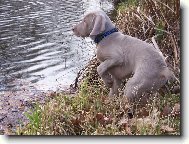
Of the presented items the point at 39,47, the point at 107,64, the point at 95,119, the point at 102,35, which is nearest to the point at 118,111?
the point at 95,119

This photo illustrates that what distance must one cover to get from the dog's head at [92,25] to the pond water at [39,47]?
1104 millimetres

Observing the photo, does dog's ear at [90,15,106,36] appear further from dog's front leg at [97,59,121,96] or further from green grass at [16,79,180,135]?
green grass at [16,79,180,135]

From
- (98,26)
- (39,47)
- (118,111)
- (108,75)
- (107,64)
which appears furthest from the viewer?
(39,47)

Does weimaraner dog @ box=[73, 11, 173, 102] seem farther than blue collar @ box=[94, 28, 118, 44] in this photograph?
No

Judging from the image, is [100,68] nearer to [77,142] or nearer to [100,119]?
[100,119]

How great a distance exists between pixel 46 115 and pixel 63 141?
1.59 feet

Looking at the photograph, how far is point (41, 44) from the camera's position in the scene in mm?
6648

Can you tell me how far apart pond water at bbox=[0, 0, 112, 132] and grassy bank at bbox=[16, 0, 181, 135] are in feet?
3.37

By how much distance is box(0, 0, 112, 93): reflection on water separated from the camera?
19.3 ft

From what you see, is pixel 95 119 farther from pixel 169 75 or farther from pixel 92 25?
pixel 92 25

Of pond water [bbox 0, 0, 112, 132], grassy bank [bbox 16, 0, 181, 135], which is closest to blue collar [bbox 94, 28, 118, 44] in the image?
grassy bank [bbox 16, 0, 181, 135]

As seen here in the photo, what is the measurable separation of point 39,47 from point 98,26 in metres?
2.58

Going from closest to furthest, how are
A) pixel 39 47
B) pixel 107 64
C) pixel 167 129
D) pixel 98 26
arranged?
pixel 167 129
pixel 98 26
pixel 107 64
pixel 39 47

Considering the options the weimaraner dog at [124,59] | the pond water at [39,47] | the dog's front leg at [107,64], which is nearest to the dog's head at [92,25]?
the weimaraner dog at [124,59]
